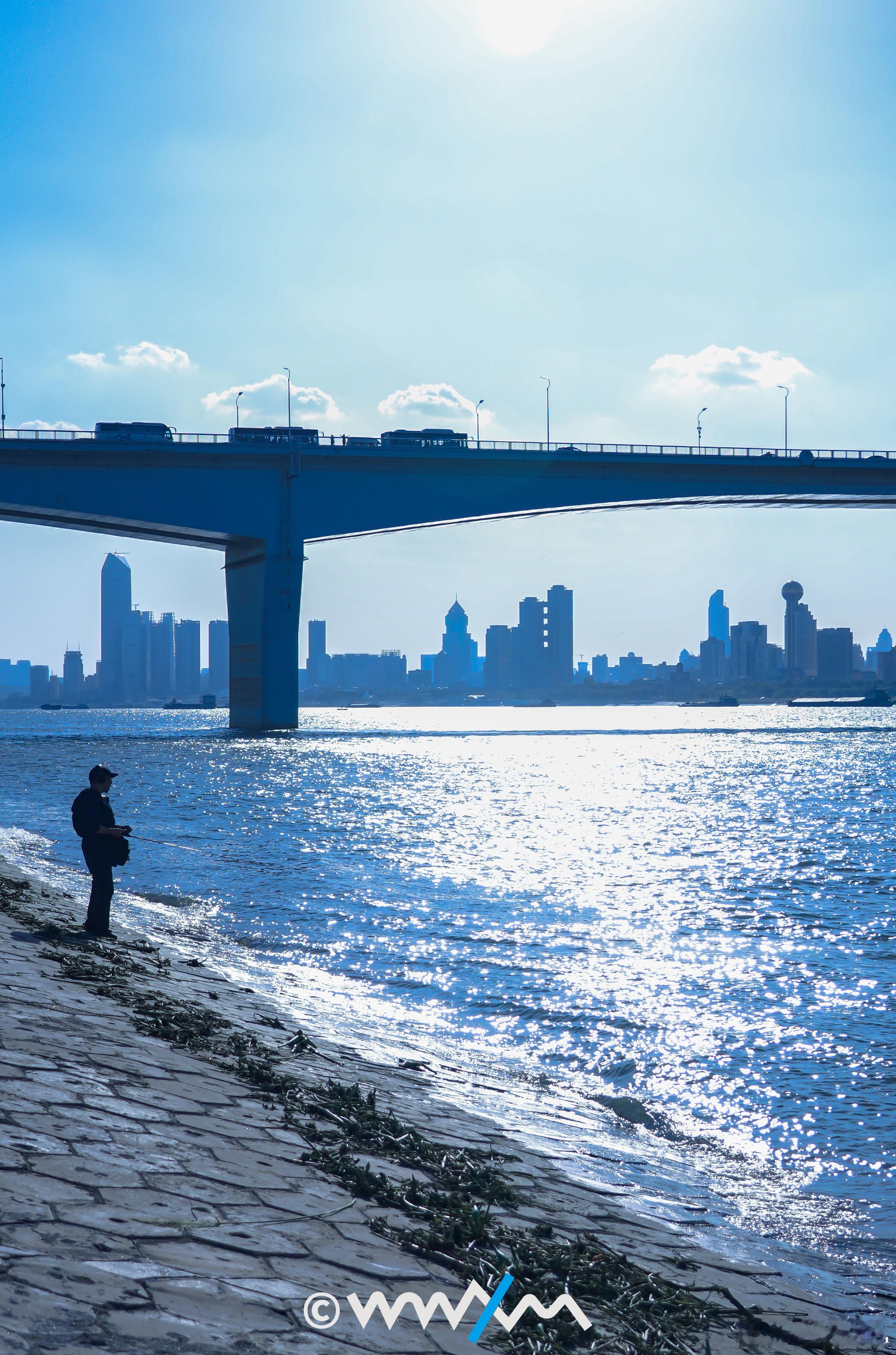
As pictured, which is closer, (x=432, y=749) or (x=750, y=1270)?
(x=750, y=1270)

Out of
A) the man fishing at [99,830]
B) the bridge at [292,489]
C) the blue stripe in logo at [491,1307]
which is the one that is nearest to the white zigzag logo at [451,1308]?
the blue stripe in logo at [491,1307]

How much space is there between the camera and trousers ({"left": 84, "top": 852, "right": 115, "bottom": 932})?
10.7m

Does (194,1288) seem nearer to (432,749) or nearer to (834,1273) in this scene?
(834,1273)

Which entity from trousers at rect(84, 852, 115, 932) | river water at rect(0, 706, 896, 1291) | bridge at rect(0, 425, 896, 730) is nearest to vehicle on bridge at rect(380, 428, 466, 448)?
bridge at rect(0, 425, 896, 730)

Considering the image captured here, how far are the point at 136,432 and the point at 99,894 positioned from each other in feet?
185

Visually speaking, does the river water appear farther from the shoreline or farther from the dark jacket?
the dark jacket

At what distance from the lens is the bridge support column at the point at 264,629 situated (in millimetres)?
67125

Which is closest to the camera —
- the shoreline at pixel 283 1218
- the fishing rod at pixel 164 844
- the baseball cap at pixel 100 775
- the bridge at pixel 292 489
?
the shoreline at pixel 283 1218

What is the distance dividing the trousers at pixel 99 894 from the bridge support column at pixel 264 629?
185 ft

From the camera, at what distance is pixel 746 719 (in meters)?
145

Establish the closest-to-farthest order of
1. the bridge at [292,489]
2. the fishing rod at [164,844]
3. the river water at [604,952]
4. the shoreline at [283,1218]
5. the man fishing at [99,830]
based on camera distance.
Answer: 1. the shoreline at [283,1218]
2. the river water at [604,952]
3. the man fishing at [99,830]
4. the fishing rod at [164,844]
5. the bridge at [292,489]

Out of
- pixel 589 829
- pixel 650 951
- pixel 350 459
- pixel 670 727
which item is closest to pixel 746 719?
pixel 670 727

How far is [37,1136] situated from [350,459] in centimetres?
6361

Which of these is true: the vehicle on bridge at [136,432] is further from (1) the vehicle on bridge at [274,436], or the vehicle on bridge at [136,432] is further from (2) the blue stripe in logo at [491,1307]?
(2) the blue stripe in logo at [491,1307]
